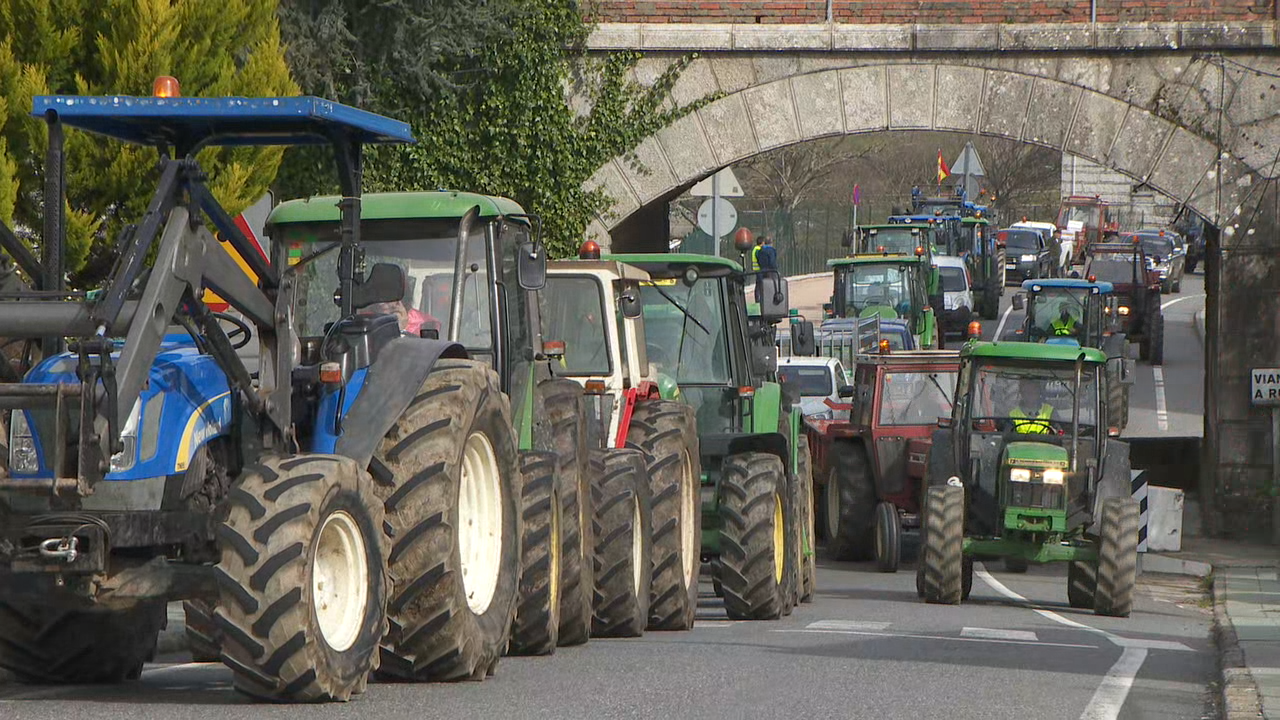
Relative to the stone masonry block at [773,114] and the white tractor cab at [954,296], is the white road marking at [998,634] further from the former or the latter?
the white tractor cab at [954,296]

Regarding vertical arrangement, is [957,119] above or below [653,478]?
above

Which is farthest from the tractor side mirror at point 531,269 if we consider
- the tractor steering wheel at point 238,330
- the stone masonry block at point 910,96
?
the stone masonry block at point 910,96

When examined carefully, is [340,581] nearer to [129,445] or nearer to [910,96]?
[129,445]

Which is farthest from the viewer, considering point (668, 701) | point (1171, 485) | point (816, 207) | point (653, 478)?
point (816, 207)

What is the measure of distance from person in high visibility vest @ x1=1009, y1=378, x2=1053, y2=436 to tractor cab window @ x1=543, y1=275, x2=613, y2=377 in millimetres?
5435

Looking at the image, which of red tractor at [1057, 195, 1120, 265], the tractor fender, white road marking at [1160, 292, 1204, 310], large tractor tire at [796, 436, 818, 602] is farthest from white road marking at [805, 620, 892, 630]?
red tractor at [1057, 195, 1120, 265]

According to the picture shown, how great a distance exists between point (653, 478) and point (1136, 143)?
12679 mm

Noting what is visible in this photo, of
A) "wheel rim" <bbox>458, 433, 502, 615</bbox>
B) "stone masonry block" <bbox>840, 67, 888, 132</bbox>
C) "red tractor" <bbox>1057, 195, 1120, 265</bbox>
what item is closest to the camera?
"wheel rim" <bbox>458, 433, 502, 615</bbox>

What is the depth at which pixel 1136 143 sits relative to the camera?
22781mm

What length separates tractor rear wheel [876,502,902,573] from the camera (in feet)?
63.5

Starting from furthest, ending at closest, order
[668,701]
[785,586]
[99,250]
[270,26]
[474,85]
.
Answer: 1. [474,85]
2. [270,26]
3. [99,250]
4. [785,586]
5. [668,701]

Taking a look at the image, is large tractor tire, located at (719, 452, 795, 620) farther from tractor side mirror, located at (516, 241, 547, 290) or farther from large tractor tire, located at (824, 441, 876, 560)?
large tractor tire, located at (824, 441, 876, 560)

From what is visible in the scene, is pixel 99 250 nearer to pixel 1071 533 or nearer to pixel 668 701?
pixel 1071 533

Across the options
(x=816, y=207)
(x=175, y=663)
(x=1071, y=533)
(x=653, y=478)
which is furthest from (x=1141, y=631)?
(x=816, y=207)
